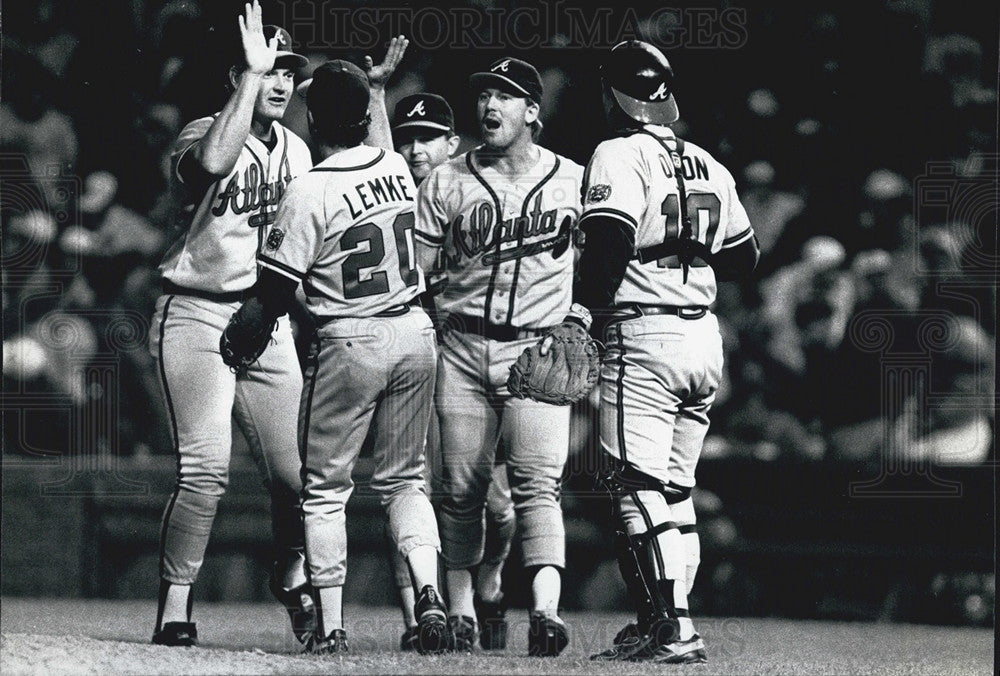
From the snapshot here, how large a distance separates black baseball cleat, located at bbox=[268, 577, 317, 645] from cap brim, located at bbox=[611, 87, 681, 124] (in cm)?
203

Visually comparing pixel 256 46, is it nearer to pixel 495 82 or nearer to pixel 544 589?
pixel 495 82

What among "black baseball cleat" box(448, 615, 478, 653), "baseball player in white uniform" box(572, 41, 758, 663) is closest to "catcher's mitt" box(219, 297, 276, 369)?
"baseball player in white uniform" box(572, 41, 758, 663)

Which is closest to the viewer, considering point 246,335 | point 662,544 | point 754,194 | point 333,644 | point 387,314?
point 662,544

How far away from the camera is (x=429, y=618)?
13.6ft


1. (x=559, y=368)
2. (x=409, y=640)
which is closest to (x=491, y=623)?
(x=409, y=640)

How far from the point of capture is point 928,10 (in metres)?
5.93

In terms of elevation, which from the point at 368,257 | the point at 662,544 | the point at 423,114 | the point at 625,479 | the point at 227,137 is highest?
the point at 423,114

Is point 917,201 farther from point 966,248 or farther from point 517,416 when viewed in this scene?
point 517,416

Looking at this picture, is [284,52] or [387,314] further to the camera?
[284,52]

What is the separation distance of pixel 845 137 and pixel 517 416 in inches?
94.8

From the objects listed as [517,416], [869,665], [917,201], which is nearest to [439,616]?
[517,416]

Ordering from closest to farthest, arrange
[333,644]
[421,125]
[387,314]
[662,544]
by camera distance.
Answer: [662,544]
[333,644]
[387,314]
[421,125]

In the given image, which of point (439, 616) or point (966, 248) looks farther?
point (966, 248)

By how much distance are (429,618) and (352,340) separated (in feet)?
3.09
